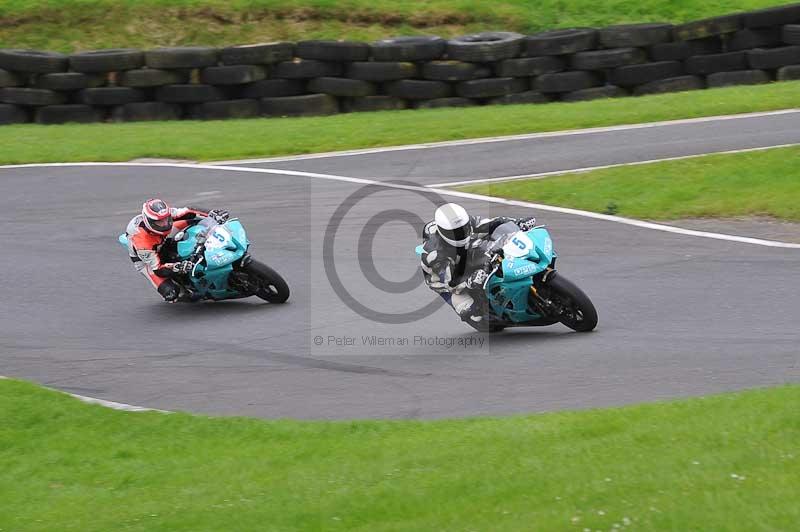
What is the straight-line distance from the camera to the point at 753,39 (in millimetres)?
20094

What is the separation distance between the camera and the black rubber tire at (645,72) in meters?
20.4

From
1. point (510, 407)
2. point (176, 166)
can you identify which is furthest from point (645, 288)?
point (176, 166)

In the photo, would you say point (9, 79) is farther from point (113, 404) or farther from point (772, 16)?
point (772, 16)

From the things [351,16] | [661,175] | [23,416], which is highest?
[351,16]

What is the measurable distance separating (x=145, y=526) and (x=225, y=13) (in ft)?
64.9

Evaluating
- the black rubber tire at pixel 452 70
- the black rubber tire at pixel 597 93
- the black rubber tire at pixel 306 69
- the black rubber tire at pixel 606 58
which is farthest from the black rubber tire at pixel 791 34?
the black rubber tire at pixel 306 69

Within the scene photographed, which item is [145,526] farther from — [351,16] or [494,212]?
[351,16]

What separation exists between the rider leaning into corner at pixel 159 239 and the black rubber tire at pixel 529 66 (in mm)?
9739

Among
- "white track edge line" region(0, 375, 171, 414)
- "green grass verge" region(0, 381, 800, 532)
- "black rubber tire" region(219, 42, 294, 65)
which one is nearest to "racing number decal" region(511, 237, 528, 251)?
"green grass verge" region(0, 381, 800, 532)

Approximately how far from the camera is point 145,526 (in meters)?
6.39

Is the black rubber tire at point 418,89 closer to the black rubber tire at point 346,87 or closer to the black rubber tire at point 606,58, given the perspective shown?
the black rubber tire at point 346,87

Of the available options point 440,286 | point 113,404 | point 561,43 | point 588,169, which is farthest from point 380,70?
point 113,404

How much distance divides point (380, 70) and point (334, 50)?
910 millimetres

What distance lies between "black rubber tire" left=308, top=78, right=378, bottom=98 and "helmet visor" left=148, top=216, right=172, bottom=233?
9.29 metres
